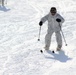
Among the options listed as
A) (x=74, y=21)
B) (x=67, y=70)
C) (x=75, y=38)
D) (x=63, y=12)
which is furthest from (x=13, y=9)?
(x=67, y=70)

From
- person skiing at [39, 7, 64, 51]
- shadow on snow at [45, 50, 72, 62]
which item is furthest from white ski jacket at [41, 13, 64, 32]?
shadow on snow at [45, 50, 72, 62]

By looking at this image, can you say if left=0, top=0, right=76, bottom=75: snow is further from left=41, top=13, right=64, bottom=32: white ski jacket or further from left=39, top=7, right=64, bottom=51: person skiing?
left=41, top=13, right=64, bottom=32: white ski jacket

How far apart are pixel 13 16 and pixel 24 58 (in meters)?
9.89

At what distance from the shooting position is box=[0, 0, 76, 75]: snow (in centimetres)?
1011

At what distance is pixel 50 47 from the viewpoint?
12.6 meters

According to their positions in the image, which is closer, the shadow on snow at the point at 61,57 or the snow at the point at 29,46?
the snow at the point at 29,46

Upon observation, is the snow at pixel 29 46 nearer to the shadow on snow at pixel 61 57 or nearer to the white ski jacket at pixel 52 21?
the shadow on snow at pixel 61 57

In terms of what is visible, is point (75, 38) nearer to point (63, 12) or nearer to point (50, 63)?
point (50, 63)

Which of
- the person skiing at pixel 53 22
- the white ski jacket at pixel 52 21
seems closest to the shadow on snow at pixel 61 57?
the person skiing at pixel 53 22

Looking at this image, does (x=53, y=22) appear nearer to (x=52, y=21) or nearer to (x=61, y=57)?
(x=52, y=21)

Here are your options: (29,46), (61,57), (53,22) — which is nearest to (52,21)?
(53,22)

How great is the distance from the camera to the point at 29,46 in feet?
43.2

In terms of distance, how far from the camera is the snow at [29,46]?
10.1m

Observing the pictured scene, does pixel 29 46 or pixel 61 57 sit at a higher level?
pixel 29 46
